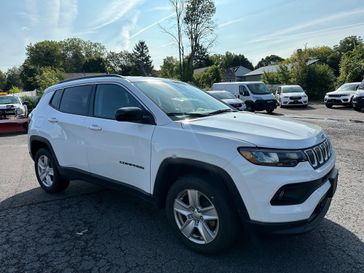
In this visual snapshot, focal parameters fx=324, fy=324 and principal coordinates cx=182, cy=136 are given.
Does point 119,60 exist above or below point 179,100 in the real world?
above

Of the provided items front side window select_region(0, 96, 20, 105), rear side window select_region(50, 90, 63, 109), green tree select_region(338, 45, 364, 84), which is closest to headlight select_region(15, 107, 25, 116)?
front side window select_region(0, 96, 20, 105)

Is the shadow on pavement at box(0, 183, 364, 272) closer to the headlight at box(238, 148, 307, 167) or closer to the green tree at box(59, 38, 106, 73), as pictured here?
the headlight at box(238, 148, 307, 167)

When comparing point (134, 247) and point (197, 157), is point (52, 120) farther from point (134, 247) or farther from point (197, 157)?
point (197, 157)

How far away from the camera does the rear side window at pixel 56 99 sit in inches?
200

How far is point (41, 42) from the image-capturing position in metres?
94.4

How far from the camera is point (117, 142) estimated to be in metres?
3.79

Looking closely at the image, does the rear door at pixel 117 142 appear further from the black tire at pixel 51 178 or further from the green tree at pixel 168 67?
the green tree at pixel 168 67

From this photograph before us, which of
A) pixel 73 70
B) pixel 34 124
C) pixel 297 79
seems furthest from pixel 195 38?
pixel 73 70

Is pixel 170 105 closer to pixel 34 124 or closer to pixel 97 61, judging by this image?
pixel 34 124

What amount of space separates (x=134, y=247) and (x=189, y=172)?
3.41ft

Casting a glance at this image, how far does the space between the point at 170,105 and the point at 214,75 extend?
46.0m

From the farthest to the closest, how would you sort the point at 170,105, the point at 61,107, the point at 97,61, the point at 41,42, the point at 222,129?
1. the point at 41,42
2. the point at 97,61
3. the point at 61,107
4. the point at 170,105
5. the point at 222,129

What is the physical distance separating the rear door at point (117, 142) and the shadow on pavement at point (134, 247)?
626 mm

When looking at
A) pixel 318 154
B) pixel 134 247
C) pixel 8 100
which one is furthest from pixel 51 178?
pixel 8 100
